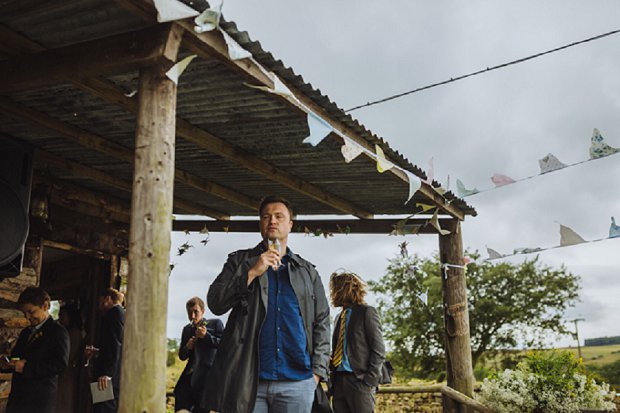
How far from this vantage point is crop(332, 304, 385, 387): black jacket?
3.89m

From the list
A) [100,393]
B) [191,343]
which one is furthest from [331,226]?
[100,393]

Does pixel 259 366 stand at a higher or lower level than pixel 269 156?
lower

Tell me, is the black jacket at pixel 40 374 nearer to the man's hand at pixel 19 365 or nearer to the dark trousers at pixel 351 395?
the man's hand at pixel 19 365

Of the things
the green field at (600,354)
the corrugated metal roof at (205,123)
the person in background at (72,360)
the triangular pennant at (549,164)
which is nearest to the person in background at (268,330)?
the corrugated metal roof at (205,123)

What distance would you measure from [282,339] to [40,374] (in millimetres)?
1808

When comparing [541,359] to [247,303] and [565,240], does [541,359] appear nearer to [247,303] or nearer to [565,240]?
[565,240]

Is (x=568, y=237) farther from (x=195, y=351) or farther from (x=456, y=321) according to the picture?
(x=195, y=351)

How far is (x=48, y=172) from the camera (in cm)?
516

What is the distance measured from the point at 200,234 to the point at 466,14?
7.84 meters

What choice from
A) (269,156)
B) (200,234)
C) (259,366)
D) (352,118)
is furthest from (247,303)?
(200,234)

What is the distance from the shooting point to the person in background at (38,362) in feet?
11.1

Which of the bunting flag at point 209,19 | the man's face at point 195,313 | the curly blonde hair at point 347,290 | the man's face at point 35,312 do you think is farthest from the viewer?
the man's face at point 195,313

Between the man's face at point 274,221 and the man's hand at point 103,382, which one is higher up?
the man's face at point 274,221

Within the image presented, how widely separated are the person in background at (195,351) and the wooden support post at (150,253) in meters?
2.36
